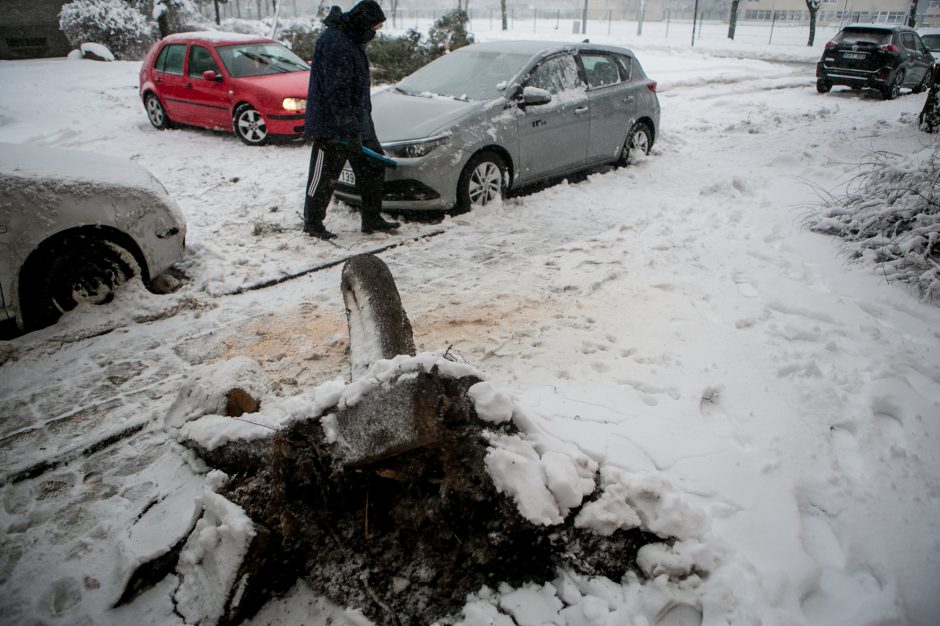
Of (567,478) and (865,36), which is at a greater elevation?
(865,36)

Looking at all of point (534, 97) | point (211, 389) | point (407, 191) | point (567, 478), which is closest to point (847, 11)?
point (534, 97)

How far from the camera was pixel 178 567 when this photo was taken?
6.61 ft

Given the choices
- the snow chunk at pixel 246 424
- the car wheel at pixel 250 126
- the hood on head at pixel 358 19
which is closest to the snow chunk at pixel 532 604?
the snow chunk at pixel 246 424

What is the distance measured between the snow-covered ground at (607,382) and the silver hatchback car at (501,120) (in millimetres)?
391

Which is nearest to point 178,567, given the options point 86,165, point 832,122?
point 86,165

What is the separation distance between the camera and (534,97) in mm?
5738

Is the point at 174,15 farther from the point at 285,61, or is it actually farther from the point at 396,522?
the point at 396,522

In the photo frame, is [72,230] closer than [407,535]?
No

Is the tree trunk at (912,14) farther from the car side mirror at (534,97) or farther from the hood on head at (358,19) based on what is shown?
the hood on head at (358,19)

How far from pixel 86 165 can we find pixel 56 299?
106 cm

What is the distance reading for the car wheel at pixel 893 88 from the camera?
1286cm

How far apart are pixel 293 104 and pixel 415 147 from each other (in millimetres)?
4185

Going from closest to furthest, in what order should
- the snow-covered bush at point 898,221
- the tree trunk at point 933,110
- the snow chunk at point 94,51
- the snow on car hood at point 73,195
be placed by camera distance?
the snow on car hood at point 73,195 → the snow-covered bush at point 898,221 → the tree trunk at point 933,110 → the snow chunk at point 94,51

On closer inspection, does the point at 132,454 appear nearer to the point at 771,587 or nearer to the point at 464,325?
the point at 464,325
